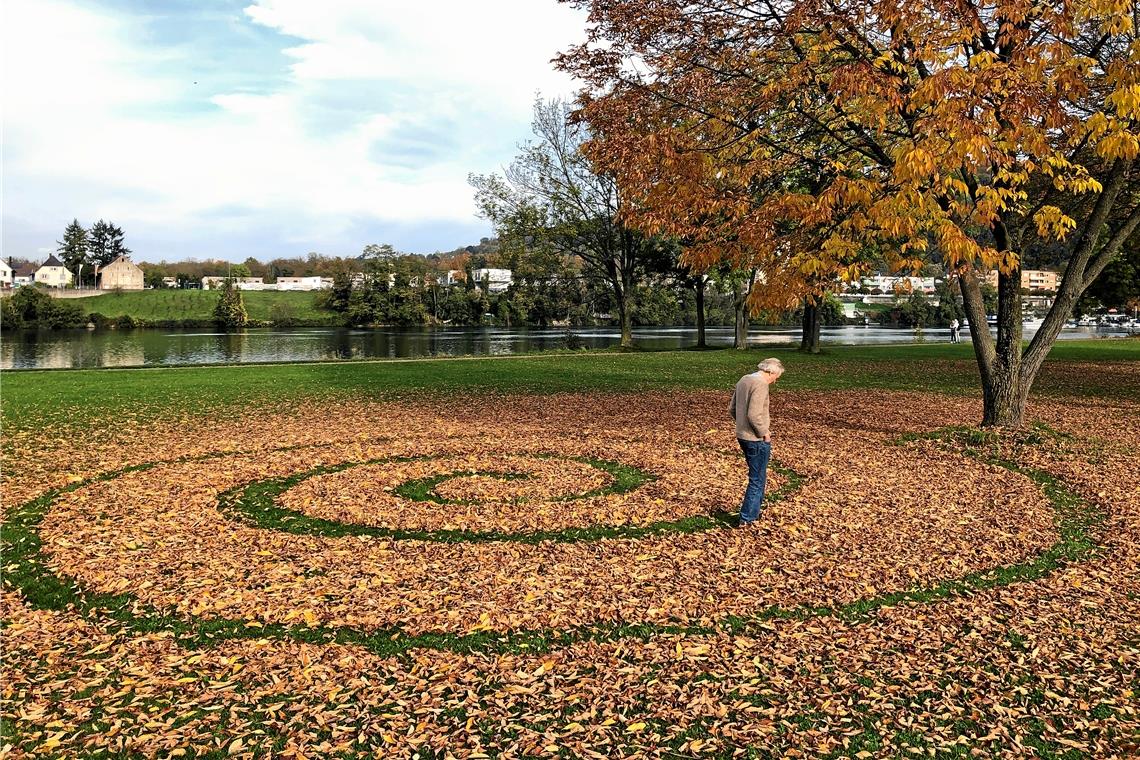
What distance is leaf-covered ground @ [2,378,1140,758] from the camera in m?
4.45

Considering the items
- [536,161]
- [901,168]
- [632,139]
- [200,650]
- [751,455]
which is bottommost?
[200,650]

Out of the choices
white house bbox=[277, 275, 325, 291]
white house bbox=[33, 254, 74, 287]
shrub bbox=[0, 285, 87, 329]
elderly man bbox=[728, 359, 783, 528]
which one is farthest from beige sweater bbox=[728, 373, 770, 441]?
white house bbox=[33, 254, 74, 287]

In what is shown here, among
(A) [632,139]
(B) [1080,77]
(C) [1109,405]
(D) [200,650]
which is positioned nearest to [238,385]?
(A) [632,139]

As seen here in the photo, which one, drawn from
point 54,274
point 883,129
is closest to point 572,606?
point 883,129

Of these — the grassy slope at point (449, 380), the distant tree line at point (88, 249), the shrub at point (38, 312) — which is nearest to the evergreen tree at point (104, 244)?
the distant tree line at point (88, 249)

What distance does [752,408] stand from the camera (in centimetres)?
792

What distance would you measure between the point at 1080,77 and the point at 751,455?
7.79 m

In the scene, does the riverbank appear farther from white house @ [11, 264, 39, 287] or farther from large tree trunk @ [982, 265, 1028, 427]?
large tree trunk @ [982, 265, 1028, 427]

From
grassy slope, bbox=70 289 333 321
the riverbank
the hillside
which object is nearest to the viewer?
the riverbank

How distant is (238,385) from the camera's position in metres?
22.8

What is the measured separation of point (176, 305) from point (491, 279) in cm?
4576

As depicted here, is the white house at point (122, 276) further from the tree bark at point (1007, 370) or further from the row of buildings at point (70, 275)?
the tree bark at point (1007, 370)

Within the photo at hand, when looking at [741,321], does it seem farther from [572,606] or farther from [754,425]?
[572,606]

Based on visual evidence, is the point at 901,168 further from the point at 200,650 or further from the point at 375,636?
the point at 200,650
